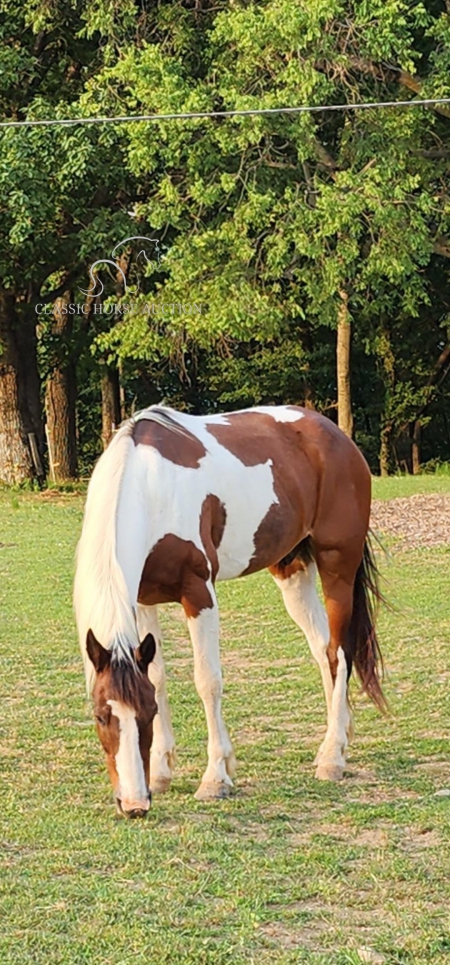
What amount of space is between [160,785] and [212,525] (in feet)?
3.81

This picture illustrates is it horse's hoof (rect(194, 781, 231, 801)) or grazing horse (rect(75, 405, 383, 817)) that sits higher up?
grazing horse (rect(75, 405, 383, 817))

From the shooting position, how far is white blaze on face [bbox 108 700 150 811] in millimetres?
4332

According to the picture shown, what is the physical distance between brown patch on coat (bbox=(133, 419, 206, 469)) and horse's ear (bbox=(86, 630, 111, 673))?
108cm

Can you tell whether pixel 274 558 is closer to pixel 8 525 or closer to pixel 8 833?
pixel 8 833

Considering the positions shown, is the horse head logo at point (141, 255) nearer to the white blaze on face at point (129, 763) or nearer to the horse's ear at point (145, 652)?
the horse's ear at point (145, 652)

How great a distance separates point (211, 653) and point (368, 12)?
1318cm

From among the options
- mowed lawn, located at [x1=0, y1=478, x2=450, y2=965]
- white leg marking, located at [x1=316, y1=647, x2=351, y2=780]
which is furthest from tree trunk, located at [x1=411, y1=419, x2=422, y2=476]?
white leg marking, located at [x1=316, y1=647, x2=351, y2=780]

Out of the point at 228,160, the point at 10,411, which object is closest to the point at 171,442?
the point at 228,160

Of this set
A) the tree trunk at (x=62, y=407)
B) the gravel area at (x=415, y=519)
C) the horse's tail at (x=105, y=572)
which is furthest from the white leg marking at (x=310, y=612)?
the tree trunk at (x=62, y=407)

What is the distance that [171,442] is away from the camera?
5.34 metres

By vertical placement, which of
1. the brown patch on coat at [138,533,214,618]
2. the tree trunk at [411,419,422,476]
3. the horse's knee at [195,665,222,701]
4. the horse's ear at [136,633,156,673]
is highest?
the brown patch on coat at [138,533,214,618]

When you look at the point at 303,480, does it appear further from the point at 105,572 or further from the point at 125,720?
the point at 125,720

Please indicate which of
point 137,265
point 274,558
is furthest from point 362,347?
point 274,558

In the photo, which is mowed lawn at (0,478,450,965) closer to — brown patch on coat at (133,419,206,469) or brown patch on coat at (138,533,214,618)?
brown patch on coat at (138,533,214,618)
